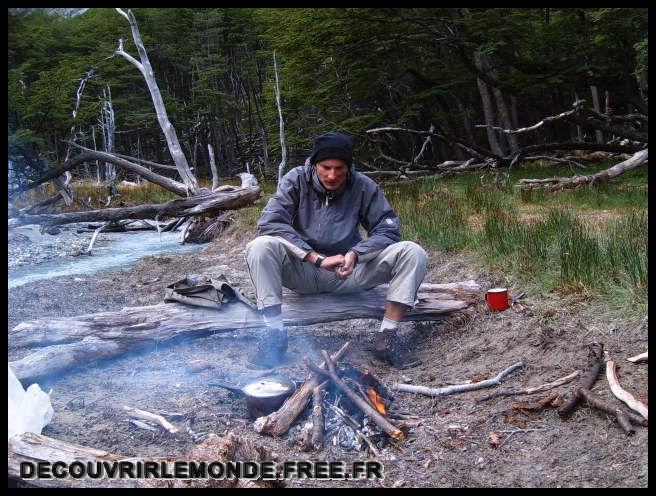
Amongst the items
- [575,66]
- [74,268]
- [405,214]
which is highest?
[575,66]

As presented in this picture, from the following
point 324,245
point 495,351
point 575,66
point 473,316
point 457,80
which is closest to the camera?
point 495,351

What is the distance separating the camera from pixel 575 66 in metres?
12.6

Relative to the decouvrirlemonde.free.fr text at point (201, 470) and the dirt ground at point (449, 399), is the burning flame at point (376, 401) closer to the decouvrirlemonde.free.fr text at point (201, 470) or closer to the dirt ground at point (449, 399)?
the dirt ground at point (449, 399)

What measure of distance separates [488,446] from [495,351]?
3.58ft

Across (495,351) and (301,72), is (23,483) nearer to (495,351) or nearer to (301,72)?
(495,351)

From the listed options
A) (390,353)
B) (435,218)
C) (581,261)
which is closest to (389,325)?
(390,353)

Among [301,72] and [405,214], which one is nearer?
[405,214]

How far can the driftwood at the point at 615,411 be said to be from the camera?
2367 millimetres

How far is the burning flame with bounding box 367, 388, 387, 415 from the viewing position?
9.60 feet

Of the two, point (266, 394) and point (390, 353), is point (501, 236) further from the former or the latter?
point (266, 394)

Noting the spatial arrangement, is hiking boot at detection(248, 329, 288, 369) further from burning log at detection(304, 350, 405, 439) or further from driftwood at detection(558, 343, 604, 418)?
driftwood at detection(558, 343, 604, 418)

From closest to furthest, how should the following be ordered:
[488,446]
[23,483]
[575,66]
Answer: [23,483] < [488,446] < [575,66]

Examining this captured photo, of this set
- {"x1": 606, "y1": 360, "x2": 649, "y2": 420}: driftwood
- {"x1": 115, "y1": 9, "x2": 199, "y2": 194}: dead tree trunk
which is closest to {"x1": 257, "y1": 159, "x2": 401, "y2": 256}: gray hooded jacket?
{"x1": 606, "y1": 360, "x2": 649, "y2": 420}: driftwood

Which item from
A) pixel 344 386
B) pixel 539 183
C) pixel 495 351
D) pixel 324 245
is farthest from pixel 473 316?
pixel 539 183
